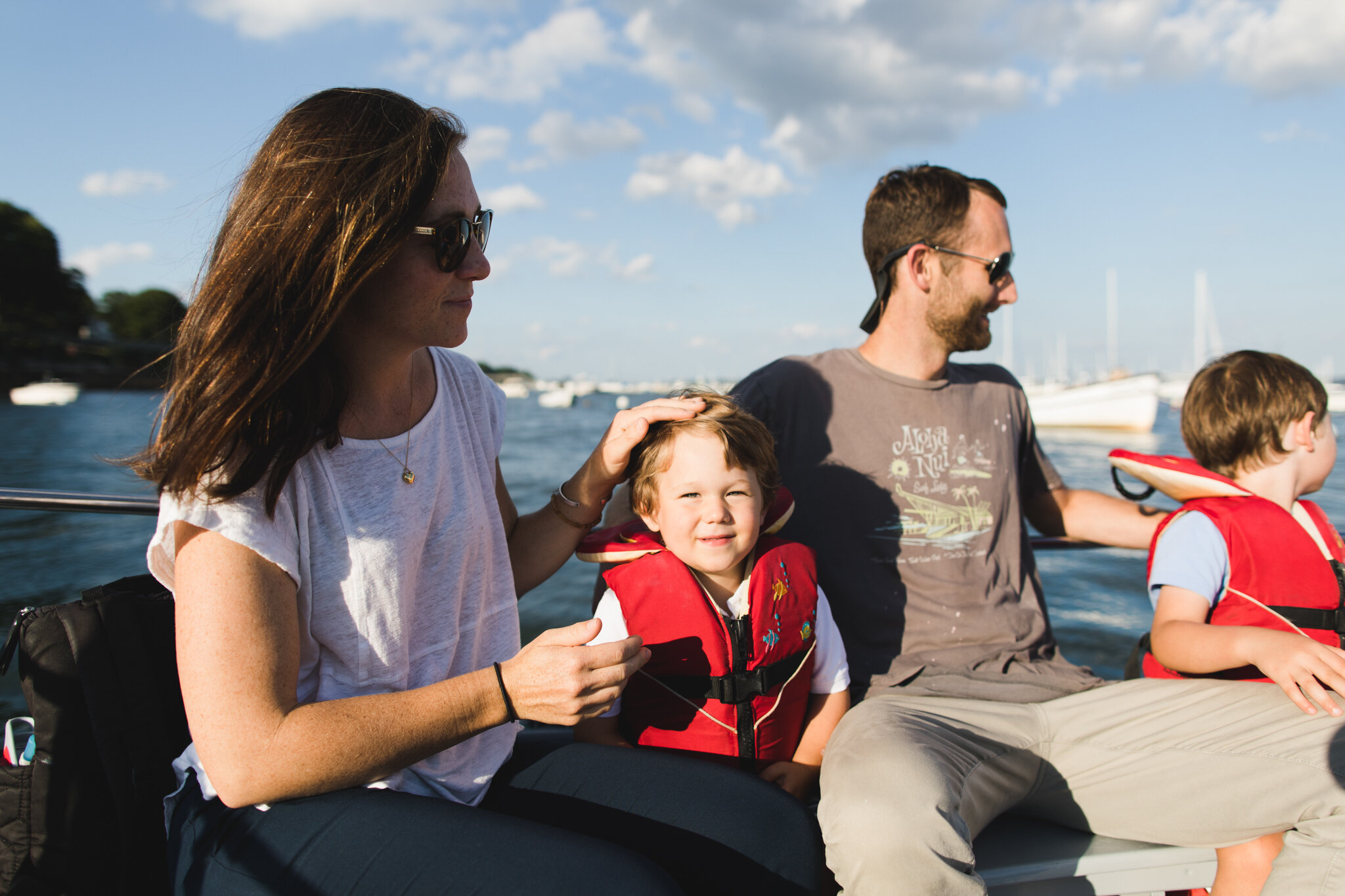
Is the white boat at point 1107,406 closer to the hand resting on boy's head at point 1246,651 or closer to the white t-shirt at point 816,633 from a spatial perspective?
the hand resting on boy's head at point 1246,651

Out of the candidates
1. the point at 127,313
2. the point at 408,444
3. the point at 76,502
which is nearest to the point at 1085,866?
the point at 408,444

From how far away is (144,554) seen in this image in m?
13.2

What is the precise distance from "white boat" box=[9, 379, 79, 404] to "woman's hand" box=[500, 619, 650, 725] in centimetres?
6077

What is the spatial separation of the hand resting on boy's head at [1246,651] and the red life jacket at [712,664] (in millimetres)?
998

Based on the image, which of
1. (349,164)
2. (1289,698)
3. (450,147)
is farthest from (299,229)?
(1289,698)

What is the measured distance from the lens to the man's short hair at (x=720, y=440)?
6.33 ft

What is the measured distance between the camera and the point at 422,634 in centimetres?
158

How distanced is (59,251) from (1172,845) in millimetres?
78653

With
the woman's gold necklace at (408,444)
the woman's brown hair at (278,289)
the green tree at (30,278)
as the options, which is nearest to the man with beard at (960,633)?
the woman's gold necklace at (408,444)

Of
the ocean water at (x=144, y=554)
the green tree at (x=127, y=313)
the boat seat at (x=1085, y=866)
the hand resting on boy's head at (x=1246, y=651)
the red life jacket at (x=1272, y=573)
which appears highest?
the green tree at (x=127, y=313)

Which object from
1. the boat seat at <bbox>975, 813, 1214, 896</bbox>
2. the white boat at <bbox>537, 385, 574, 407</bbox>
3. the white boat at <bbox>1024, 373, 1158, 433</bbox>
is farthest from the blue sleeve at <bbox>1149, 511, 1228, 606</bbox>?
the white boat at <bbox>537, 385, 574, 407</bbox>

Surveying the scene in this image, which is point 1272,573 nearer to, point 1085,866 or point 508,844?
point 1085,866

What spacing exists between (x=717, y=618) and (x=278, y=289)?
1190 millimetres

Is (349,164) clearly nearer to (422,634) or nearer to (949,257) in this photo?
(422,634)
